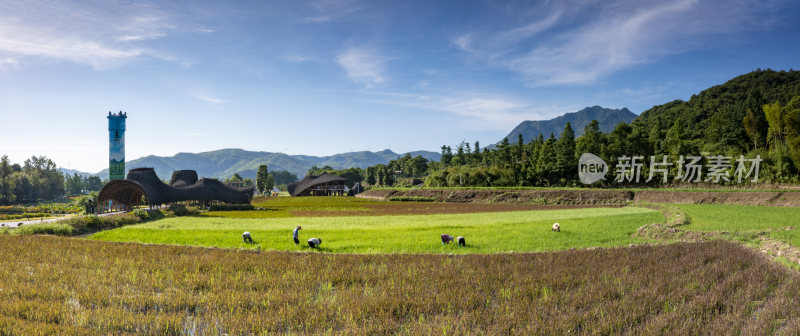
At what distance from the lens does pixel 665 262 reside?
9906 millimetres

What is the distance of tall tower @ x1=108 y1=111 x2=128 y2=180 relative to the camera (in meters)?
55.2

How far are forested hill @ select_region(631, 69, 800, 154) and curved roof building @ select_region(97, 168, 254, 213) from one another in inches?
2353

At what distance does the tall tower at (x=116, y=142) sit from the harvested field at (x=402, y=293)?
52.8m

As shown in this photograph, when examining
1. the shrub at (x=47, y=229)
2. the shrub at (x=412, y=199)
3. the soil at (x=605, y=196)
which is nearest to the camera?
the shrub at (x=47, y=229)

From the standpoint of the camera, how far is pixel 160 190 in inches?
1486

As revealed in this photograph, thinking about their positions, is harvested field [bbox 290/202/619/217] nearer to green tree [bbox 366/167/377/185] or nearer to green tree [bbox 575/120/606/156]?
green tree [bbox 575/120/606/156]

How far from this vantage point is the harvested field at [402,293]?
5664 mm

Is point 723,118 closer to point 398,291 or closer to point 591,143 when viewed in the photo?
point 591,143

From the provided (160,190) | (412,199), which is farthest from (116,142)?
(412,199)

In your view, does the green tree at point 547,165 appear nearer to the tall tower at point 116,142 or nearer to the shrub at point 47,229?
the shrub at point 47,229

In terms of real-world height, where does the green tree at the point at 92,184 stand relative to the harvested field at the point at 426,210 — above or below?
above

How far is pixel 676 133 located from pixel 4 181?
395ft

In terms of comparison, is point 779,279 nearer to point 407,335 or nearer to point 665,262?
point 665,262

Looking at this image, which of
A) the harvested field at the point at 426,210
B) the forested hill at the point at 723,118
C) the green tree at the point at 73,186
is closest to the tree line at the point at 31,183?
A: the green tree at the point at 73,186
